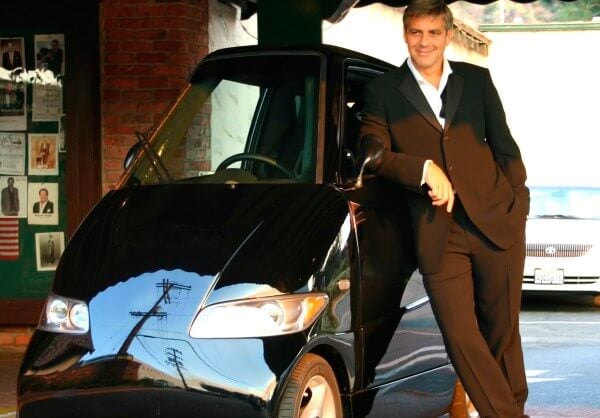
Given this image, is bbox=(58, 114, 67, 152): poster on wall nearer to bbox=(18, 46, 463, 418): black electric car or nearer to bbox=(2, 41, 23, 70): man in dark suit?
bbox=(2, 41, 23, 70): man in dark suit

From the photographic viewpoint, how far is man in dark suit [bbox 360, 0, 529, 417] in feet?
19.8

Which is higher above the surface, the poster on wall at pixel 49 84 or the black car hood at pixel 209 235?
the poster on wall at pixel 49 84

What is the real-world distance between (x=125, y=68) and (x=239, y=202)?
483 cm

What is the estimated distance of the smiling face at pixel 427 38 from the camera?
609cm

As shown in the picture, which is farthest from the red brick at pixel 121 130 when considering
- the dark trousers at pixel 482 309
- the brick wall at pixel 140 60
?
the dark trousers at pixel 482 309

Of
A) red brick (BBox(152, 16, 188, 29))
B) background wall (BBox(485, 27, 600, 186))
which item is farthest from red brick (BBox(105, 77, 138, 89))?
background wall (BBox(485, 27, 600, 186))

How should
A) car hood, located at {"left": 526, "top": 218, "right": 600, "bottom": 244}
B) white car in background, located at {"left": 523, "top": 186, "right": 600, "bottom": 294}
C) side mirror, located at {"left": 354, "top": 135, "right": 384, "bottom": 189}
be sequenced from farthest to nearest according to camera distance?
car hood, located at {"left": 526, "top": 218, "right": 600, "bottom": 244}, white car in background, located at {"left": 523, "top": 186, "right": 600, "bottom": 294}, side mirror, located at {"left": 354, "top": 135, "right": 384, "bottom": 189}

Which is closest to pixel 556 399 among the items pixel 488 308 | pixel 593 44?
pixel 488 308

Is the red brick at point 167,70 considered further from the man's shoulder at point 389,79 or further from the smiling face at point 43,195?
the man's shoulder at point 389,79

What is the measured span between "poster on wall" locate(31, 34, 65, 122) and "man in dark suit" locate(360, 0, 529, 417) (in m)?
5.34

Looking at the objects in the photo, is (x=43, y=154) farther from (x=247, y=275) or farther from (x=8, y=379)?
(x=247, y=275)

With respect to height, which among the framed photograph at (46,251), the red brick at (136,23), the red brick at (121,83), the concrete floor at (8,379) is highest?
the red brick at (136,23)

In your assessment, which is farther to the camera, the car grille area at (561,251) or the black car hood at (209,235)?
the car grille area at (561,251)

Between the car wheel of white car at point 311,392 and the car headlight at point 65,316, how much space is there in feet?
2.92
